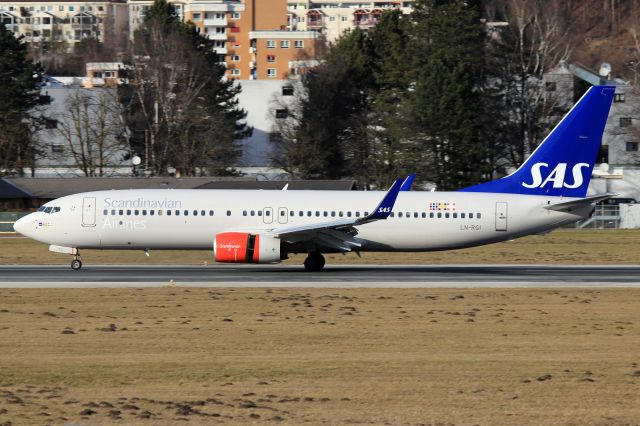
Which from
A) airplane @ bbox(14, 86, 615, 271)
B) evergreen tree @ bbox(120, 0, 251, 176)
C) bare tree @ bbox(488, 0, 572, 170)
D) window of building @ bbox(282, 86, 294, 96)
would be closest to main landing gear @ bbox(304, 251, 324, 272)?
airplane @ bbox(14, 86, 615, 271)

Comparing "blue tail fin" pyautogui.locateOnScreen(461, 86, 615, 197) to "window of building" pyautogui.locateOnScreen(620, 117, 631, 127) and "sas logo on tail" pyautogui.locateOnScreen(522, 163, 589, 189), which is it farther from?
"window of building" pyautogui.locateOnScreen(620, 117, 631, 127)

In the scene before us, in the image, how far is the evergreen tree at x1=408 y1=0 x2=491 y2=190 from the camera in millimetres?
86000

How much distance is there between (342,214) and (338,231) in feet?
4.84

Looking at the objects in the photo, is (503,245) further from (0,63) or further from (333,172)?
(0,63)

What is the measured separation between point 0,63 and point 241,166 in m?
23.9

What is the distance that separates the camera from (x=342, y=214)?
42906 millimetres

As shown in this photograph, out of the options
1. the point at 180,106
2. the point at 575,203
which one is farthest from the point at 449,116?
the point at 575,203

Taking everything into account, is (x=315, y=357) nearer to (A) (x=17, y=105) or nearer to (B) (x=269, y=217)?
(B) (x=269, y=217)

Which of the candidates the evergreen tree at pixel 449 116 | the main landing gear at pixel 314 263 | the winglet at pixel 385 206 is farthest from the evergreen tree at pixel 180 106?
the winglet at pixel 385 206

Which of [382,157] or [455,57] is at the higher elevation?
[455,57]

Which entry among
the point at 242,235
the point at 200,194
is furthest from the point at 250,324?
the point at 200,194

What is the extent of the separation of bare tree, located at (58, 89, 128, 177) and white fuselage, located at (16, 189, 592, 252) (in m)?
47.6

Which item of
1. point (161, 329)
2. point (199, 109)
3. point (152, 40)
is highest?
point (152, 40)

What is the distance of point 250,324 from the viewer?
88.4 feet
